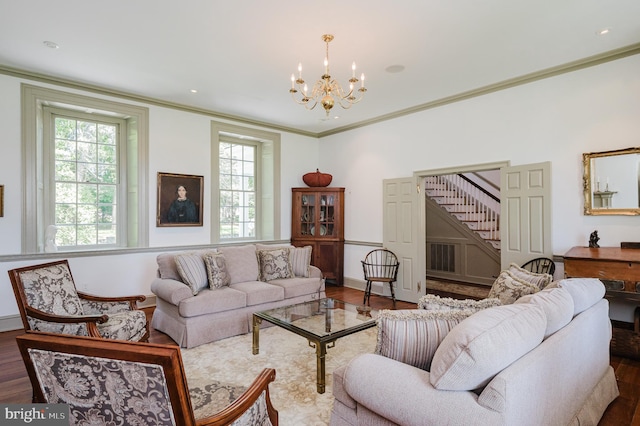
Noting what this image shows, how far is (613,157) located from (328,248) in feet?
14.0

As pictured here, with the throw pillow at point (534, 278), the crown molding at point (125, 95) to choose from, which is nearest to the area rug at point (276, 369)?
the throw pillow at point (534, 278)

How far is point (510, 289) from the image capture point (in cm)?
264

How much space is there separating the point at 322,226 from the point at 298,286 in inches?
90.8

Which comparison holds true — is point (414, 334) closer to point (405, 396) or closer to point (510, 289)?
point (405, 396)

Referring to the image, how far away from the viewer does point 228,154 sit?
6.16m

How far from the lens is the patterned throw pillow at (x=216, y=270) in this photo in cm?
398

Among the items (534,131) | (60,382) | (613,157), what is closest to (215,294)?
(60,382)

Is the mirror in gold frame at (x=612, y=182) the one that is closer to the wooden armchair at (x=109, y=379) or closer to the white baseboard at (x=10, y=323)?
the wooden armchair at (x=109, y=379)

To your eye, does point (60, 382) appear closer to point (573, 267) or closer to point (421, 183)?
point (573, 267)

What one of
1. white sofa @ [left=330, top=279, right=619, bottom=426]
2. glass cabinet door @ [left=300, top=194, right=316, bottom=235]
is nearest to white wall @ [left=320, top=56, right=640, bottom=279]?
glass cabinet door @ [left=300, top=194, right=316, bottom=235]

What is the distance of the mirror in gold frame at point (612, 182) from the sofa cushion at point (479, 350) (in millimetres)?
3109

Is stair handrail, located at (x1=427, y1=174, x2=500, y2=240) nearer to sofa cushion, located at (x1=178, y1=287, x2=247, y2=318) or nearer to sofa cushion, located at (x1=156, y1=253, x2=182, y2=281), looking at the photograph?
sofa cushion, located at (x1=178, y1=287, x2=247, y2=318)

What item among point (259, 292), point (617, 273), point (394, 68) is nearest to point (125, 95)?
point (259, 292)

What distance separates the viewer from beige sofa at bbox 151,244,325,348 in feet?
11.7
